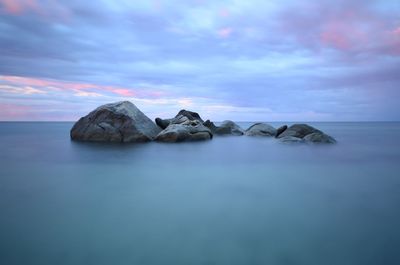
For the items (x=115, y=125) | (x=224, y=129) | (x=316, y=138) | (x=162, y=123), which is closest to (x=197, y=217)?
(x=115, y=125)

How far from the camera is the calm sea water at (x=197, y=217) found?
392cm

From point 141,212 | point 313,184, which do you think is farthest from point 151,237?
point 313,184

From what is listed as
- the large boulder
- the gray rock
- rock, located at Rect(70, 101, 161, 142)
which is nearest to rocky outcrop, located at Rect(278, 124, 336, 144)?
the large boulder

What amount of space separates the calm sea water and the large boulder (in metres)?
10.1

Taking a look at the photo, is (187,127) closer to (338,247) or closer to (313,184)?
(313,184)

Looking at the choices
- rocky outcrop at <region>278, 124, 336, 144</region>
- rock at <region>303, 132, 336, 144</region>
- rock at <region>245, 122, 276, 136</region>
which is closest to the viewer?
rock at <region>303, 132, 336, 144</region>

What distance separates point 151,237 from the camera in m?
4.44

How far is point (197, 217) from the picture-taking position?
5371 millimetres

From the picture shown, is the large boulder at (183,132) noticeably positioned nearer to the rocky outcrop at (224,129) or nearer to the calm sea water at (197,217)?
the rocky outcrop at (224,129)

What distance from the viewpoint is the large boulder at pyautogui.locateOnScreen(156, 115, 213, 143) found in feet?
66.8

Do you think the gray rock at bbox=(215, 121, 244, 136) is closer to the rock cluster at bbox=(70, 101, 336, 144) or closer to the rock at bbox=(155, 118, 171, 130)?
the rock cluster at bbox=(70, 101, 336, 144)

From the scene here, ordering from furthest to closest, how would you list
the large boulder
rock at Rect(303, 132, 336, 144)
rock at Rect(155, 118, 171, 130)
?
1. rock at Rect(155, 118, 171, 130)
2. rock at Rect(303, 132, 336, 144)
3. the large boulder

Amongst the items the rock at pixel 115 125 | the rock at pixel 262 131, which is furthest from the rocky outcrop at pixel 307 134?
the rock at pixel 115 125

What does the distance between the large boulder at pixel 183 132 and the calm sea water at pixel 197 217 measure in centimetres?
1009
